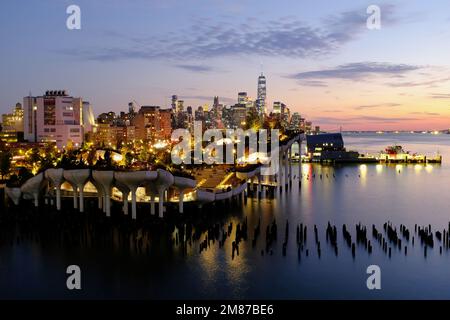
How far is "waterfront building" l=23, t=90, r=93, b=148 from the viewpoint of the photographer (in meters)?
121

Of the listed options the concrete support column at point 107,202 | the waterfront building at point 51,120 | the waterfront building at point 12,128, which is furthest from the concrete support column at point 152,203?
the waterfront building at point 12,128

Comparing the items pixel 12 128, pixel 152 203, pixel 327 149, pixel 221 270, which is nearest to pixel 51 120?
pixel 12 128

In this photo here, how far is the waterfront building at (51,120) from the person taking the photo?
4754 inches

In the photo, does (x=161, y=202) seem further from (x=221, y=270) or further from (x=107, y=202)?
(x=221, y=270)

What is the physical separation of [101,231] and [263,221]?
15.5 m

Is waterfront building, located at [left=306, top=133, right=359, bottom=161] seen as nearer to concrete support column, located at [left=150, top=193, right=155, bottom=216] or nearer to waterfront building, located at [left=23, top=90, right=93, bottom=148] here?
waterfront building, located at [left=23, top=90, right=93, bottom=148]

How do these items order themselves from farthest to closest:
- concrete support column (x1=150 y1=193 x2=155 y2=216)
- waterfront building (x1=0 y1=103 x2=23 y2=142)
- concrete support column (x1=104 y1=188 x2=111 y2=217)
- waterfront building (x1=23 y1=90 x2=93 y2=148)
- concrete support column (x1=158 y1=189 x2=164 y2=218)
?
waterfront building (x1=0 y1=103 x2=23 y2=142) < waterfront building (x1=23 y1=90 x2=93 y2=148) < concrete support column (x1=150 y1=193 x2=155 y2=216) < concrete support column (x1=104 y1=188 x2=111 y2=217) < concrete support column (x1=158 y1=189 x2=164 y2=218)

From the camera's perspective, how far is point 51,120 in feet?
398

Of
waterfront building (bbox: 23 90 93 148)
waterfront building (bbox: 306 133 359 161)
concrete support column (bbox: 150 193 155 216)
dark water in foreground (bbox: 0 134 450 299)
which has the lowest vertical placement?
dark water in foreground (bbox: 0 134 450 299)

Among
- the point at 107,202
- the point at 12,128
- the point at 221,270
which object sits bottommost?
the point at 221,270

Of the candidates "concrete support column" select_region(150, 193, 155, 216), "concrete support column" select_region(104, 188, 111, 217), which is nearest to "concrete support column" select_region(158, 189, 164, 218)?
"concrete support column" select_region(150, 193, 155, 216)

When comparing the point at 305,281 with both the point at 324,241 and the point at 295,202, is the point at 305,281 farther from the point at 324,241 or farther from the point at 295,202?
the point at 295,202

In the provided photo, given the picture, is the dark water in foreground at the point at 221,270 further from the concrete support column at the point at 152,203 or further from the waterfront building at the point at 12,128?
the waterfront building at the point at 12,128

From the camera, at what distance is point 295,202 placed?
61000mm
